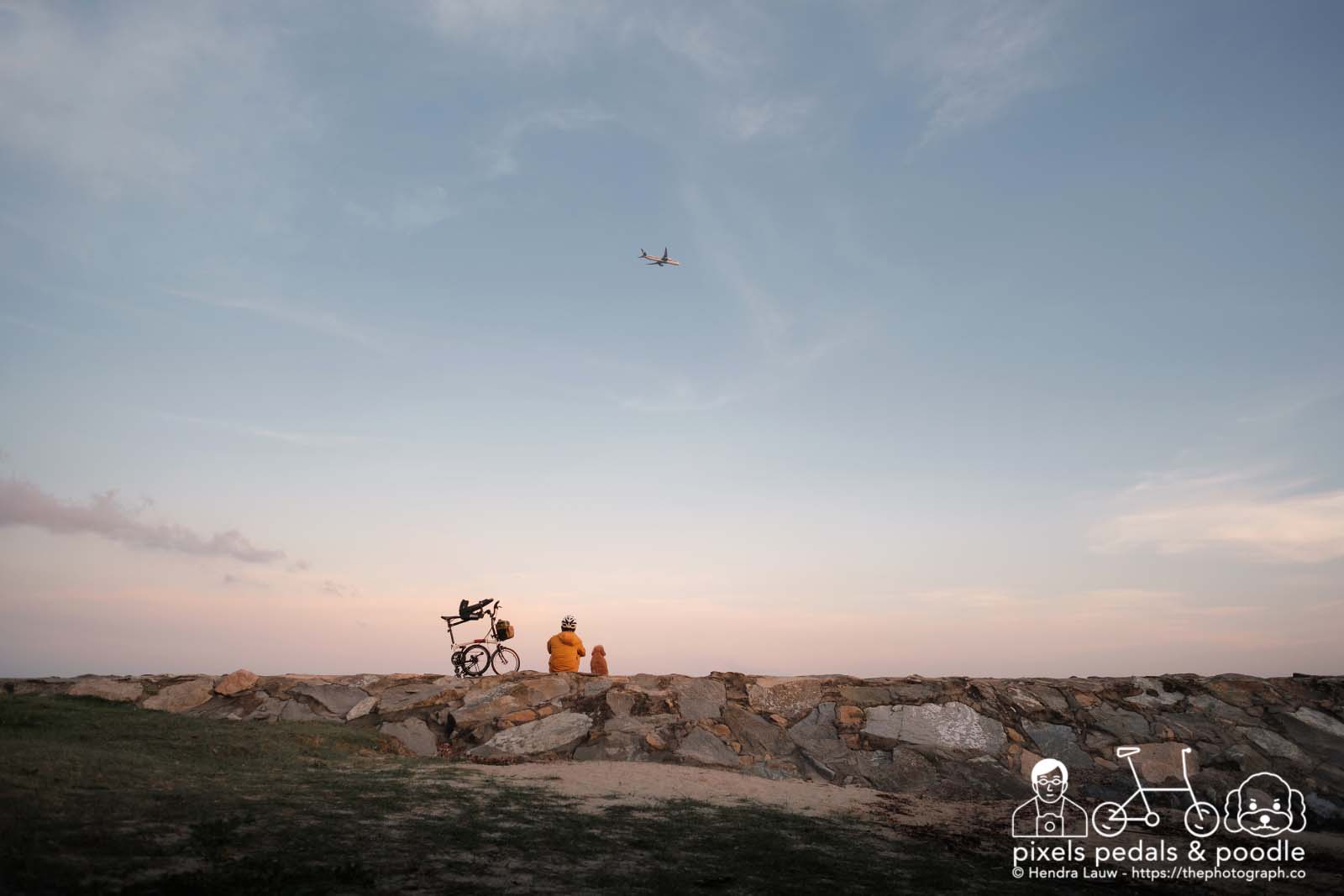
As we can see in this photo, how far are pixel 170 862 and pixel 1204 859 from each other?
927 cm

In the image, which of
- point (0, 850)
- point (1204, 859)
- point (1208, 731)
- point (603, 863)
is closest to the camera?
point (0, 850)

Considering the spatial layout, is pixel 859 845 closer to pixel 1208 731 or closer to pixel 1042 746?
pixel 1042 746

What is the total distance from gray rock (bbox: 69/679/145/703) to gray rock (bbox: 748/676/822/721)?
38.7ft

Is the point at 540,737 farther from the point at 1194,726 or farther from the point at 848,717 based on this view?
the point at 1194,726

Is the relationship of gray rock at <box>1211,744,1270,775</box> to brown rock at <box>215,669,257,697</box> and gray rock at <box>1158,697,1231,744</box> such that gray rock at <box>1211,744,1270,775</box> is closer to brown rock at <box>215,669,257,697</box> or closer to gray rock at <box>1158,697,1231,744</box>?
gray rock at <box>1158,697,1231,744</box>

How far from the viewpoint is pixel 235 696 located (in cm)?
1658

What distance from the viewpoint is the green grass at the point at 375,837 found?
5574 millimetres

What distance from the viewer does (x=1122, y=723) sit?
16.2 metres

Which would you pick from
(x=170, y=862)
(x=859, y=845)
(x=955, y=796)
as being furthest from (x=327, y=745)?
(x=955, y=796)

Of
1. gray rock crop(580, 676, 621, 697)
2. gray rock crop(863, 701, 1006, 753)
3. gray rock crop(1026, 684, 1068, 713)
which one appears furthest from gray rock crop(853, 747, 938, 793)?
gray rock crop(580, 676, 621, 697)

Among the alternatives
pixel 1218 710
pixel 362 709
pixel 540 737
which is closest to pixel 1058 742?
pixel 1218 710

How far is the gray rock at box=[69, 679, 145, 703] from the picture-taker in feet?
52.6

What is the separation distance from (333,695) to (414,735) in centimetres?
258

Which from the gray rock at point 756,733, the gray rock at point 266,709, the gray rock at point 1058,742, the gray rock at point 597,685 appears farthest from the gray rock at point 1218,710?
the gray rock at point 266,709
